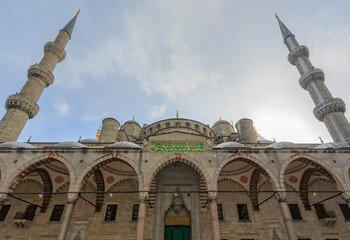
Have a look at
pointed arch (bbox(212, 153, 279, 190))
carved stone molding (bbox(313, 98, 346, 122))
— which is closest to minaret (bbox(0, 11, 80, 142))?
pointed arch (bbox(212, 153, 279, 190))

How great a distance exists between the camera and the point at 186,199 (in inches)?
491

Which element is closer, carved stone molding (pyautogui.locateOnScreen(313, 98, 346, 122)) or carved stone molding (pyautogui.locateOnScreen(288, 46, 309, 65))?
carved stone molding (pyautogui.locateOnScreen(313, 98, 346, 122))

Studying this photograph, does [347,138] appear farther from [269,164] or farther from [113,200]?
[113,200]

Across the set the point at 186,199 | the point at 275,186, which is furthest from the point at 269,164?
the point at 186,199

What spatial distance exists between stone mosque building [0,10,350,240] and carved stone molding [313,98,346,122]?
6829 millimetres

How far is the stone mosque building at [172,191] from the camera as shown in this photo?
10000 mm

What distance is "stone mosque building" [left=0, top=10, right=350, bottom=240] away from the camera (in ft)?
32.8

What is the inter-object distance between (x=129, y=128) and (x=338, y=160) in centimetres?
1953

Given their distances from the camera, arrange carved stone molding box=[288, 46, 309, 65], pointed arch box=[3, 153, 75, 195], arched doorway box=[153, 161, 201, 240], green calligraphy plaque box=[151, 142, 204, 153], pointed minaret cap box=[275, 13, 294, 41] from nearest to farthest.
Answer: pointed arch box=[3, 153, 75, 195] < green calligraphy plaque box=[151, 142, 204, 153] < arched doorway box=[153, 161, 201, 240] < carved stone molding box=[288, 46, 309, 65] < pointed minaret cap box=[275, 13, 294, 41]

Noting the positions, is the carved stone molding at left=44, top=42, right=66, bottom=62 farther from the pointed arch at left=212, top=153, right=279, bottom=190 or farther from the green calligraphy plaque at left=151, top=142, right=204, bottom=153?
the pointed arch at left=212, top=153, right=279, bottom=190

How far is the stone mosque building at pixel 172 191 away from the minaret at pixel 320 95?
238 inches

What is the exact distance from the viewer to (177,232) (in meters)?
11.5

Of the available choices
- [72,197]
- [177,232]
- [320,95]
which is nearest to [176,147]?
[177,232]

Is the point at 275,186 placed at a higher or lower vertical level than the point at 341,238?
higher
